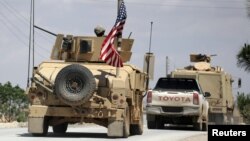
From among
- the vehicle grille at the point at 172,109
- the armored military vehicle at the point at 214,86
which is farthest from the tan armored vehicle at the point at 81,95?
the armored military vehicle at the point at 214,86

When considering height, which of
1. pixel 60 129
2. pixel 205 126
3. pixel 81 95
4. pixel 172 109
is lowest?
pixel 205 126

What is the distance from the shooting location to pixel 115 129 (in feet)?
61.2

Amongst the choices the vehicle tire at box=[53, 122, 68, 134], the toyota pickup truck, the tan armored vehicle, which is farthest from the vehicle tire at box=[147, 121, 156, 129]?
the tan armored vehicle

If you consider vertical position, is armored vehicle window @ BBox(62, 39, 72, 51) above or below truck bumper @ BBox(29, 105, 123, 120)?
above

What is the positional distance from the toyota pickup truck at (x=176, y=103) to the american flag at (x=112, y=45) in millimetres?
4873

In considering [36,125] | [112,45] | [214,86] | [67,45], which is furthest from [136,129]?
[214,86]

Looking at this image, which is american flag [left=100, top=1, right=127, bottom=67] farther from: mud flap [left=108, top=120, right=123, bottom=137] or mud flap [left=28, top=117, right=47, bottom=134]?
mud flap [left=28, top=117, right=47, bottom=134]

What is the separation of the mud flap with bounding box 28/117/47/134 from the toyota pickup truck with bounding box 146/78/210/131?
24.9 feet

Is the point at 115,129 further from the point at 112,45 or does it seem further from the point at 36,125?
the point at 112,45

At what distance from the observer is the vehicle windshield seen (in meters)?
26.3

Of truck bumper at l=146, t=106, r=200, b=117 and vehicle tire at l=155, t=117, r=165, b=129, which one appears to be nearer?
truck bumper at l=146, t=106, r=200, b=117

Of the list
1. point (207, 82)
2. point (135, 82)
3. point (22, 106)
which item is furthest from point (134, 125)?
point (22, 106)

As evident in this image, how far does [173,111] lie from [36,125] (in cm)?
788

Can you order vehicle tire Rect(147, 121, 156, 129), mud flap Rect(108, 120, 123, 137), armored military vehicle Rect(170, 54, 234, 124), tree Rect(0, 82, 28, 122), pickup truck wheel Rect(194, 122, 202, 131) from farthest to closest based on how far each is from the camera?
tree Rect(0, 82, 28, 122) → armored military vehicle Rect(170, 54, 234, 124) → vehicle tire Rect(147, 121, 156, 129) → pickup truck wheel Rect(194, 122, 202, 131) → mud flap Rect(108, 120, 123, 137)
